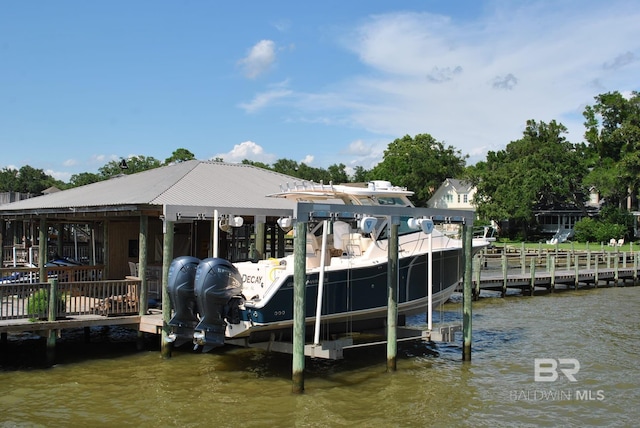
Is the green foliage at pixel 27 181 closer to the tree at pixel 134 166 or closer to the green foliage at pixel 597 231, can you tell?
the tree at pixel 134 166

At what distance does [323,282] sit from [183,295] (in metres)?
2.82

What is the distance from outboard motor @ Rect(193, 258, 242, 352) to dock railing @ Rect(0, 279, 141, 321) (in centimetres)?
323

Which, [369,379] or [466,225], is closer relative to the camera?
[369,379]

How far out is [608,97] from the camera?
66250mm

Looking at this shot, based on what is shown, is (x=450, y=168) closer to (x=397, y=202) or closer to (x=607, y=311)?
(x=607, y=311)

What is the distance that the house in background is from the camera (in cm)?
7606

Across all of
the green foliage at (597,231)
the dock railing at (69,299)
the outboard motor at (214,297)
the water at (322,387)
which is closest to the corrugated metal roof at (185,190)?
the dock railing at (69,299)

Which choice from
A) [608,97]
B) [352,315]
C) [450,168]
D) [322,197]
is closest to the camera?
[352,315]

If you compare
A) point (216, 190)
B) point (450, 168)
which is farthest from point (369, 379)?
point (450, 168)

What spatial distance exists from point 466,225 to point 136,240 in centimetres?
1023

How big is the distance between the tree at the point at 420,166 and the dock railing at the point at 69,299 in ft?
224

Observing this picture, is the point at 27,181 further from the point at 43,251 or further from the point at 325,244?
Result: the point at 325,244

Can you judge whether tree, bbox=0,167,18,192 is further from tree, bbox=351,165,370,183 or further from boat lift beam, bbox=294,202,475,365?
boat lift beam, bbox=294,202,475,365

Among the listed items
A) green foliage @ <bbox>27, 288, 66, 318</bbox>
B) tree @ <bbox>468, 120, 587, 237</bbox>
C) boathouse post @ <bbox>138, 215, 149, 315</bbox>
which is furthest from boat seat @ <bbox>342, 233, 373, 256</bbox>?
tree @ <bbox>468, 120, 587, 237</bbox>
